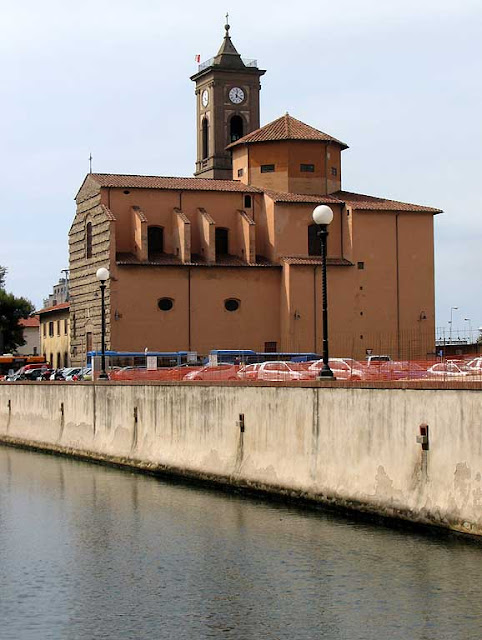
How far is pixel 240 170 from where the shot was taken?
8250 cm

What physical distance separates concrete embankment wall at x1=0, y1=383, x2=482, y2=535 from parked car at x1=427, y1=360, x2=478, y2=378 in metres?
1.61

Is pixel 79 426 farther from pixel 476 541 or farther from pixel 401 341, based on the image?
pixel 401 341

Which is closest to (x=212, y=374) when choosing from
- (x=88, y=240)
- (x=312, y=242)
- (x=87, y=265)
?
(x=312, y=242)

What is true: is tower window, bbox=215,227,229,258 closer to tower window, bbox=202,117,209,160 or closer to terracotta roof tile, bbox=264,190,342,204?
terracotta roof tile, bbox=264,190,342,204

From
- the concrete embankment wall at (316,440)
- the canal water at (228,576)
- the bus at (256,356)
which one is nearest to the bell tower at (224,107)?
the bus at (256,356)

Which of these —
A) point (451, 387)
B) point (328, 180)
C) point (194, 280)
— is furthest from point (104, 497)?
point (328, 180)

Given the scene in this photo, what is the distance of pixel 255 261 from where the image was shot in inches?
3009

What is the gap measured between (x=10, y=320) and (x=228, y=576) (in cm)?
9717

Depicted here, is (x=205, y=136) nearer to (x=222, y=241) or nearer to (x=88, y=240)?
(x=222, y=241)

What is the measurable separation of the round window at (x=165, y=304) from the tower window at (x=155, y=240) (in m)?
3.87

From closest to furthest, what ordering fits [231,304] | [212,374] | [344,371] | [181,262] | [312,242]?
[344,371], [212,374], [181,262], [231,304], [312,242]

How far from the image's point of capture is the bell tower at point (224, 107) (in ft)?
317

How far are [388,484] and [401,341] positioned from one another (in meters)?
52.2

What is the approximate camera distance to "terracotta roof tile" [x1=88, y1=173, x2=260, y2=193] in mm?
76188
